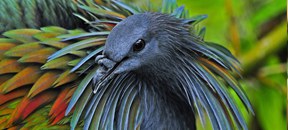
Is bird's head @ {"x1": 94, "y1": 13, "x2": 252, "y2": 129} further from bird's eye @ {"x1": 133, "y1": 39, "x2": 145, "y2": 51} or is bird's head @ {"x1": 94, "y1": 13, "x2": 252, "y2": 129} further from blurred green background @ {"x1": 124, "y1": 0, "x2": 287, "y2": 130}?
blurred green background @ {"x1": 124, "y1": 0, "x2": 287, "y2": 130}

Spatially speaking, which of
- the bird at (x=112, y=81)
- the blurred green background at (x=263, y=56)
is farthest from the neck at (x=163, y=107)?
the blurred green background at (x=263, y=56)

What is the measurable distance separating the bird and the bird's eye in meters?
0.06

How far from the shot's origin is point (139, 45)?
6.44ft

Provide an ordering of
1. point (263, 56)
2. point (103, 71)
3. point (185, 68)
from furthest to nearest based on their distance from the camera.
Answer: point (263, 56) → point (185, 68) → point (103, 71)

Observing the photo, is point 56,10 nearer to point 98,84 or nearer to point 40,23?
point 40,23

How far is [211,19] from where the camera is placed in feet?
9.60

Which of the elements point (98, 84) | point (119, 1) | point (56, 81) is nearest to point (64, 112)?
point (56, 81)

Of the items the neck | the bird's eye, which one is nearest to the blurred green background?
the neck

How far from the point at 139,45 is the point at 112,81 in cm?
22

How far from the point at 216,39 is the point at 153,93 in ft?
2.59

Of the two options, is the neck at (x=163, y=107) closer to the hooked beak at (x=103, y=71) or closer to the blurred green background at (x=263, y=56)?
the hooked beak at (x=103, y=71)

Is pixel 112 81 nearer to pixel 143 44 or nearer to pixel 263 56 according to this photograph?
pixel 143 44

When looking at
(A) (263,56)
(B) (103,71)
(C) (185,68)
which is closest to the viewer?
(B) (103,71)

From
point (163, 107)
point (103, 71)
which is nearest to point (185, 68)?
point (163, 107)
